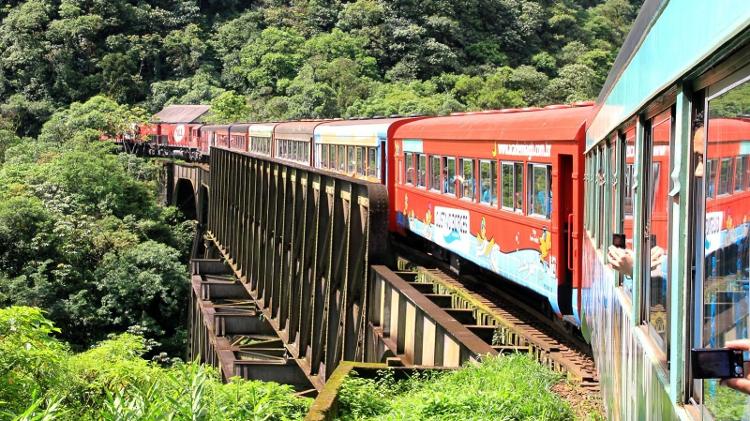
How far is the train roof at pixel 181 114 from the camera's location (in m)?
67.4

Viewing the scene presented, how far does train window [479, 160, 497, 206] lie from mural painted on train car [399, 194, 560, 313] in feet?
0.93

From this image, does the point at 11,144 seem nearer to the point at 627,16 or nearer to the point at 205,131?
the point at 205,131

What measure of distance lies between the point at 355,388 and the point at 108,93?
76.4 meters

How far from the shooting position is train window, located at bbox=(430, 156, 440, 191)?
14.6m

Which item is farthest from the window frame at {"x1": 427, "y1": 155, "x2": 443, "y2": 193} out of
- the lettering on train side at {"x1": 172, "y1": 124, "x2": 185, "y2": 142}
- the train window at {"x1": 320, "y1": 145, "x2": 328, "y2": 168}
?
the lettering on train side at {"x1": 172, "y1": 124, "x2": 185, "y2": 142}

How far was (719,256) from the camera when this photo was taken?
242cm

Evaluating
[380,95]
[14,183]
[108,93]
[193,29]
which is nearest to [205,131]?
[14,183]

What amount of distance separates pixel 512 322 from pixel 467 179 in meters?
2.53

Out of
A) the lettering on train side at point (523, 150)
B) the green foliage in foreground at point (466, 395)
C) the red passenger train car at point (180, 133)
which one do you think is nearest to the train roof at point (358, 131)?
the lettering on train side at point (523, 150)

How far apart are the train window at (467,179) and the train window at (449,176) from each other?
40 cm

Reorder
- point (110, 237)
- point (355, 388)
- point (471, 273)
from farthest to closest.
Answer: point (110, 237), point (471, 273), point (355, 388)

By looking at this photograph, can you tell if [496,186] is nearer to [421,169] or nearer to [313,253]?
[421,169]

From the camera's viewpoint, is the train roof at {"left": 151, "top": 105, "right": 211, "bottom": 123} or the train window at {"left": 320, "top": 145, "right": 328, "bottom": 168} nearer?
the train window at {"left": 320, "top": 145, "right": 328, "bottom": 168}

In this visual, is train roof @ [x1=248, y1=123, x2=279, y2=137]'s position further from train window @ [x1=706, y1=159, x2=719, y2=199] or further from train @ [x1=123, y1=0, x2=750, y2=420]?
train window @ [x1=706, y1=159, x2=719, y2=199]
